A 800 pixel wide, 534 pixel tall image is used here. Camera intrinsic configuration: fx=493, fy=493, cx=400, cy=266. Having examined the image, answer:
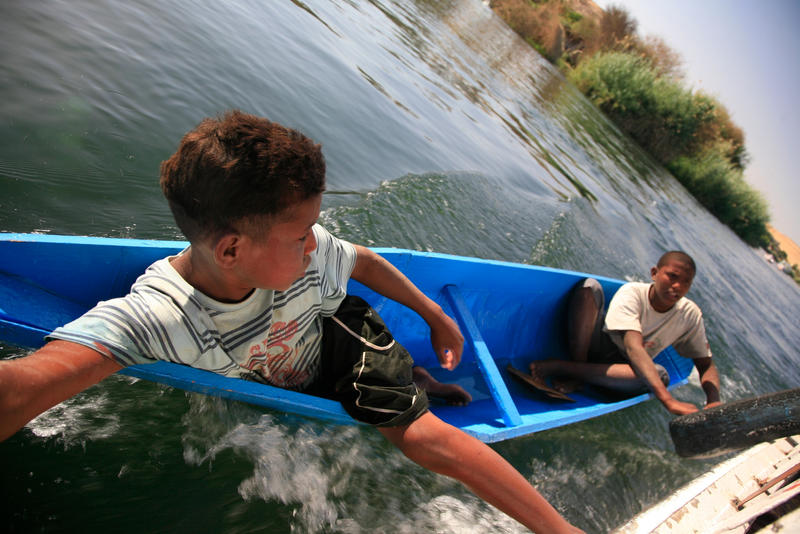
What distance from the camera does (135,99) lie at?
4.02 metres

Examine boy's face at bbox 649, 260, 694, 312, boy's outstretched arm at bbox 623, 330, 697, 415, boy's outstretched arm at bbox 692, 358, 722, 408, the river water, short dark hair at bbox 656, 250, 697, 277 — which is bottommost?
the river water

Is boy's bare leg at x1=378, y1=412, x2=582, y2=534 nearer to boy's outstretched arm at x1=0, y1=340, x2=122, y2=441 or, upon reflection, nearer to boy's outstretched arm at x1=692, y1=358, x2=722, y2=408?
boy's outstretched arm at x1=0, y1=340, x2=122, y2=441

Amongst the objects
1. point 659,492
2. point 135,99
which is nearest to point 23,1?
point 135,99

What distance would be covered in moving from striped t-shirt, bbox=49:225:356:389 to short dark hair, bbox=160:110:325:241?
7.3 inches

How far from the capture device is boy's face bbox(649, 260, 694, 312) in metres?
3.09

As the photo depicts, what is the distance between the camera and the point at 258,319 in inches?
56.9

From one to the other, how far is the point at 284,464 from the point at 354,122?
4594 mm

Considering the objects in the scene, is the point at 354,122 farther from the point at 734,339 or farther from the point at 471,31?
the point at 471,31

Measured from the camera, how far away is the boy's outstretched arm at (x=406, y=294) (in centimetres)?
194

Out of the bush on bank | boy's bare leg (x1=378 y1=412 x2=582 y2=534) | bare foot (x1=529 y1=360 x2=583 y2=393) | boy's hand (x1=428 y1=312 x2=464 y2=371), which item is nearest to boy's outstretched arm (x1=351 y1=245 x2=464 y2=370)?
boy's hand (x1=428 y1=312 x2=464 y2=371)

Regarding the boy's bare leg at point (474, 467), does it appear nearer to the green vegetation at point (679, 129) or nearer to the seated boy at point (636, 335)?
the seated boy at point (636, 335)

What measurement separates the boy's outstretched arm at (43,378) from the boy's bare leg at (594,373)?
2871 millimetres

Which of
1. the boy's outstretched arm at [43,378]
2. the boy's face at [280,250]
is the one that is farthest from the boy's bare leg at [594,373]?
the boy's outstretched arm at [43,378]

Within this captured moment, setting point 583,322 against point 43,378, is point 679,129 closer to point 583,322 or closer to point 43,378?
point 583,322
